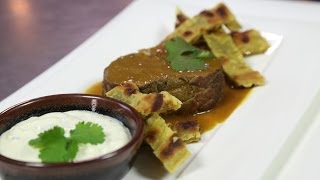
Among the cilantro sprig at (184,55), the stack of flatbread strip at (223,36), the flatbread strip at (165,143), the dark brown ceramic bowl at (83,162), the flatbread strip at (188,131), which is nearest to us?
the dark brown ceramic bowl at (83,162)

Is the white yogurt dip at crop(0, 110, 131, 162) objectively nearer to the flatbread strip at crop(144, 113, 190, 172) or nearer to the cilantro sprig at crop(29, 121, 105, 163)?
the cilantro sprig at crop(29, 121, 105, 163)

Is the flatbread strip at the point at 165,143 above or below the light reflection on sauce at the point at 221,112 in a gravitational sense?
above

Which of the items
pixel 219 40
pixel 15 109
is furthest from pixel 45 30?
pixel 15 109

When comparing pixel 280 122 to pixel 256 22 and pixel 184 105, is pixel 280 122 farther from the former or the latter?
pixel 256 22

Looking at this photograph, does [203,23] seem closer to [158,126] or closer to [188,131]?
[188,131]

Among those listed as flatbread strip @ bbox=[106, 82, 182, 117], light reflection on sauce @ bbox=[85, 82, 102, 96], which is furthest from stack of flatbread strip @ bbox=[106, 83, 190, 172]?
light reflection on sauce @ bbox=[85, 82, 102, 96]

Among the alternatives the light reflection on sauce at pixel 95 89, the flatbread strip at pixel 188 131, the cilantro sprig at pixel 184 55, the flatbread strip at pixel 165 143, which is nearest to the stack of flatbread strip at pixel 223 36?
the cilantro sprig at pixel 184 55

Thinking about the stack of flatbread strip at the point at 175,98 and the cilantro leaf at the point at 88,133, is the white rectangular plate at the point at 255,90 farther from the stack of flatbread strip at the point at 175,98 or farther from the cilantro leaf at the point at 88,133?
the cilantro leaf at the point at 88,133

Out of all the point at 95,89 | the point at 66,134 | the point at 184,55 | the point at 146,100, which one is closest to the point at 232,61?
the point at 184,55
